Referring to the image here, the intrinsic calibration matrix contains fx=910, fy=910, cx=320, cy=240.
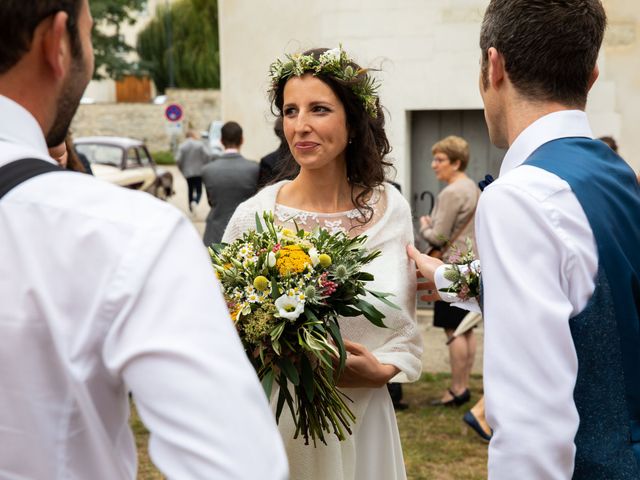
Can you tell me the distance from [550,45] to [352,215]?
1.48m

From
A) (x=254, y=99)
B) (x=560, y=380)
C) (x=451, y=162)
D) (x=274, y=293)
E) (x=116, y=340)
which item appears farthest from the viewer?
(x=254, y=99)

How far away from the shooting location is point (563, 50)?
6.99ft

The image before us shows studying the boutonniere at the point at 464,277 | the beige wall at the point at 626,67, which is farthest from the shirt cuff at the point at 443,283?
the beige wall at the point at 626,67

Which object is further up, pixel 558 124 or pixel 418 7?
pixel 418 7

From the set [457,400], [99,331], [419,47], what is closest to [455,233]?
[457,400]

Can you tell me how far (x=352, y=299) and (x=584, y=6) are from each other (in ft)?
4.08

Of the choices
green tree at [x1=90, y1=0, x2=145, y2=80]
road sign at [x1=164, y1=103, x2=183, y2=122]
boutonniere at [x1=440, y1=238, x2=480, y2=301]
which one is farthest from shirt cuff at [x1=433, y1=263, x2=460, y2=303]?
green tree at [x1=90, y1=0, x2=145, y2=80]

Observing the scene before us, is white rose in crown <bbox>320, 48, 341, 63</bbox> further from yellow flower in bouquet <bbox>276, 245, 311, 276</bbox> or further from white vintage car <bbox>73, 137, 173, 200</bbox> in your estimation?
white vintage car <bbox>73, 137, 173, 200</bbox>

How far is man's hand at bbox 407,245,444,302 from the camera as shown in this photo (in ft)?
10.2

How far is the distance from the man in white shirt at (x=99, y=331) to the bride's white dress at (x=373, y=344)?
1.90 meters

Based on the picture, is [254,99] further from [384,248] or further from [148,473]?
[384,248]

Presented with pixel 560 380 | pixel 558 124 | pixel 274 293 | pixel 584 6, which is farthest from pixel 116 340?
pixel 274 293

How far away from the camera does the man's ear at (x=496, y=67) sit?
2.19m

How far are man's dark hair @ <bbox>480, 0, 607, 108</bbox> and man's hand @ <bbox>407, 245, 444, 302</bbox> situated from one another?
965mm
